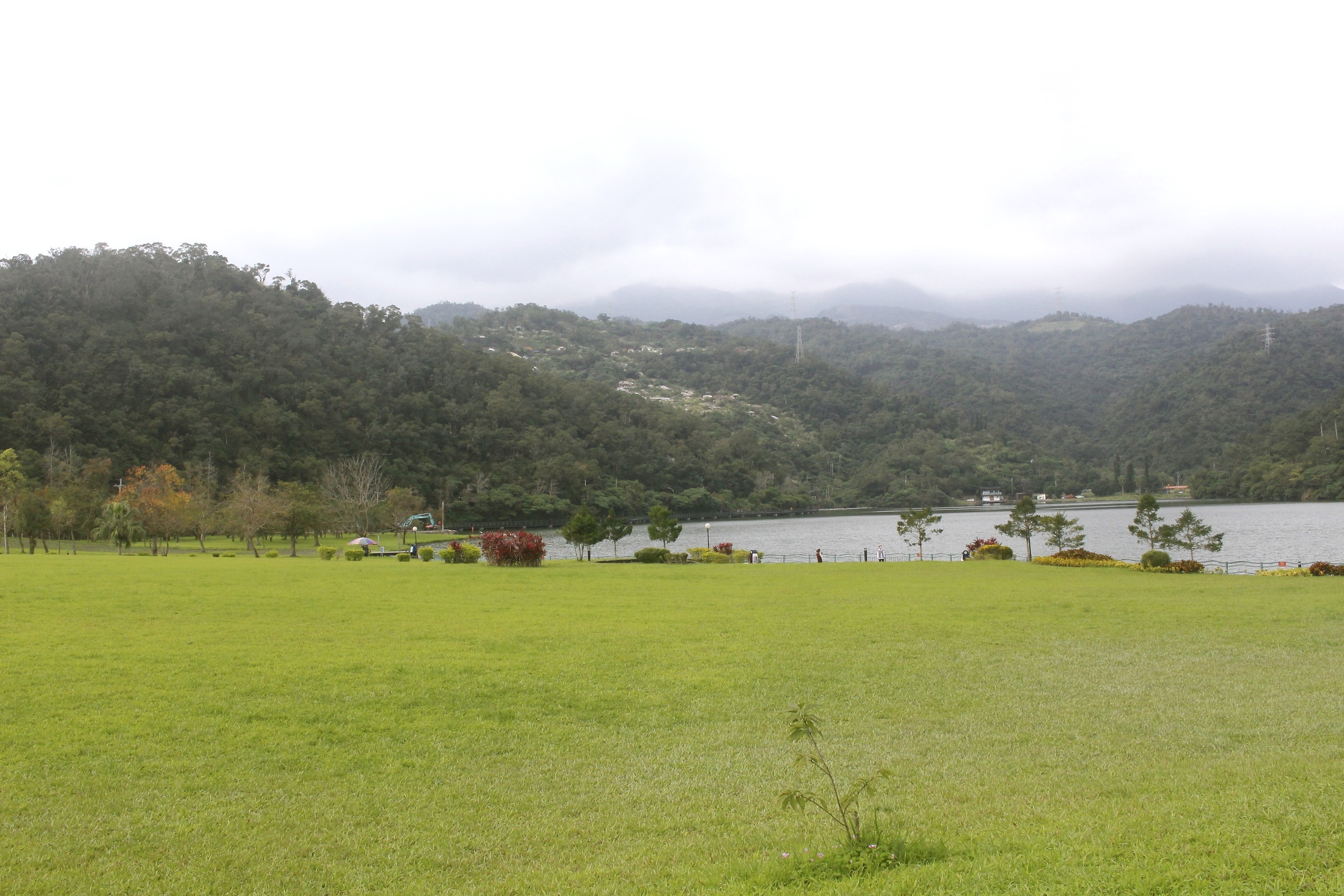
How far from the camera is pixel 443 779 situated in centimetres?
645

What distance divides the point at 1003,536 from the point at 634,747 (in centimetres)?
7787

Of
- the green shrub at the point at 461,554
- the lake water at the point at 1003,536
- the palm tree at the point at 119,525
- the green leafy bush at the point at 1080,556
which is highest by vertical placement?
the palm tree at the point at 119,525

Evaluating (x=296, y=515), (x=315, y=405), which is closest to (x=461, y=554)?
(x=296, y=515)

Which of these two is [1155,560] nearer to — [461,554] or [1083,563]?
[1083,563]

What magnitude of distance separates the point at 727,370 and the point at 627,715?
160703 mm

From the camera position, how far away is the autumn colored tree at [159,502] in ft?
136

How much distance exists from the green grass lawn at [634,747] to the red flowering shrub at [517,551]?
1444 centimetres

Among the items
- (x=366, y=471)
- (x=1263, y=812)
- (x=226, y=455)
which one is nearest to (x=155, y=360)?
(x=226, y=455)

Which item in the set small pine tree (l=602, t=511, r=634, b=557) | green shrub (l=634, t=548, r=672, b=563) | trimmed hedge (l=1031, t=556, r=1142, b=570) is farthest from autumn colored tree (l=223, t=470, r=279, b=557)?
trimmed hedge (l=1031, t=556, r=1142, b=570)

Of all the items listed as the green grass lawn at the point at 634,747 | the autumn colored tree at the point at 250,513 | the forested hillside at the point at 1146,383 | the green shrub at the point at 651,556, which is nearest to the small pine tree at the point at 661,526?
the green shrub at the point at 651,556

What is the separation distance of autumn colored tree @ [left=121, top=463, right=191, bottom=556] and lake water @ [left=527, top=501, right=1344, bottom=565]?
21.7 meters

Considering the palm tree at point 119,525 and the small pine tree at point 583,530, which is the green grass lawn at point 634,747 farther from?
the palm tree at point 119,525

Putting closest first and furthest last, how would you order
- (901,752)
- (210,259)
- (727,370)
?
1. (901,752)
2. (210,259)
3. (727,370)

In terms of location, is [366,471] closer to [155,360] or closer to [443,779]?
[155,360]
